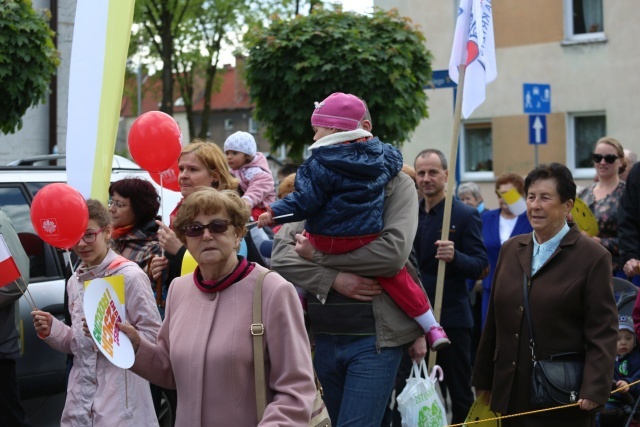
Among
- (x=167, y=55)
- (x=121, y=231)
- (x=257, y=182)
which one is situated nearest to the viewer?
(x=121, y=231)

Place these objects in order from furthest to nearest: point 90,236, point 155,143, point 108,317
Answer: point 155,143 → point 90,236 → point 108,317

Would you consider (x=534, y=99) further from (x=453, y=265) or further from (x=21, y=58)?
(x=453, y=265)

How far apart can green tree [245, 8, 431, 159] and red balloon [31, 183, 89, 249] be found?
9603 millimetres

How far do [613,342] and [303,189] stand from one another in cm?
168

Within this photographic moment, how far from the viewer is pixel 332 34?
14734 mm

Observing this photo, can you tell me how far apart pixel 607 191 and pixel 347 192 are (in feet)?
13.6

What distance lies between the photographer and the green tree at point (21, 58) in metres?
10.6

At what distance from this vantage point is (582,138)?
78.5ft

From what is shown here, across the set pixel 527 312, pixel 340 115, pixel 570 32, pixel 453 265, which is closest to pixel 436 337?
pixel 527 312

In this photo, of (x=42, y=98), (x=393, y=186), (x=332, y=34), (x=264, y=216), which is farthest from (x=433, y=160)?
(x=332, y=34)

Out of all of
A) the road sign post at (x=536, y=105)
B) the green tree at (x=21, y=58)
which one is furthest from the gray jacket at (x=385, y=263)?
the road sign post at (x=536, y=105)

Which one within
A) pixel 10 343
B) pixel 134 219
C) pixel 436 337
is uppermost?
pixel 134 219

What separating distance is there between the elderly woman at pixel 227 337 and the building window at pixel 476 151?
21458mm

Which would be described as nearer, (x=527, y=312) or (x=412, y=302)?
(x=412, y=302)
